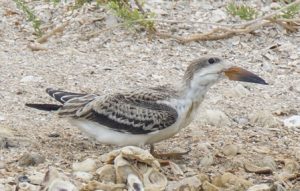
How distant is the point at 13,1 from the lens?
933 centimetres

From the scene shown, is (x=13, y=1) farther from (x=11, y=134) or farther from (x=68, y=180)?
(x=68, y=180)

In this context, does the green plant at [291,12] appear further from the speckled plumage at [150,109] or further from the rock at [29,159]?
the rock at [29,159]

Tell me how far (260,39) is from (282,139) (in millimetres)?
2164

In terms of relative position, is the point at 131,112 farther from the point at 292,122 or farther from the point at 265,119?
the point at 292,122

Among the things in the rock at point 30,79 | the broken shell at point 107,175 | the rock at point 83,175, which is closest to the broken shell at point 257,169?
the broken shell at point 107,175

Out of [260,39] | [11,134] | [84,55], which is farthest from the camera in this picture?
[260,39]

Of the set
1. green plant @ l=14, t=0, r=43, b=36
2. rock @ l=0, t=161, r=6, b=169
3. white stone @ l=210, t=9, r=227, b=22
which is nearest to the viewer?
rock @ l=0, t=161, r=6, b=169

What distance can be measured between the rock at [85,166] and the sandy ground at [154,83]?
5 centimetres

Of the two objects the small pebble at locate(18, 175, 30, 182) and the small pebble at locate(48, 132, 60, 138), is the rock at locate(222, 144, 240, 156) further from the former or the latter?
the small pebble at locate(18, 175, 30, 182)

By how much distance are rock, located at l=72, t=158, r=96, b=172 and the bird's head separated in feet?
2.81

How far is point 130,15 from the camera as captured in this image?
8.40 metres

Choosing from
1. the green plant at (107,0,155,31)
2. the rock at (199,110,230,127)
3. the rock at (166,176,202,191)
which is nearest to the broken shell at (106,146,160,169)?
the rock at (166,176,202,191)

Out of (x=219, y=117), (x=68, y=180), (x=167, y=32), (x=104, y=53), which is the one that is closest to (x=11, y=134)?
(x=68, y=180)

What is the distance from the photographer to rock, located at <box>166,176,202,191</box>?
18.6ft
